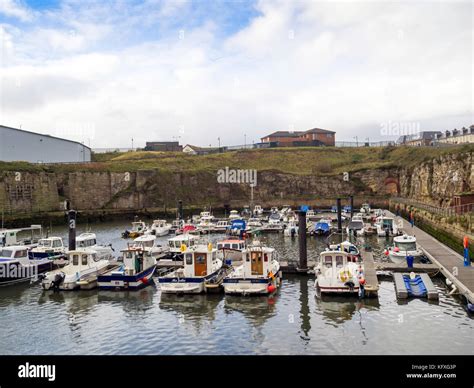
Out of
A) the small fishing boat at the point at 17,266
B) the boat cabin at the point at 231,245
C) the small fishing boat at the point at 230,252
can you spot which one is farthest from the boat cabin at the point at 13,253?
the boat cabin at the point at 231,245

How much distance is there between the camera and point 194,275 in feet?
104

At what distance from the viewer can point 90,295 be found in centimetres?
3120

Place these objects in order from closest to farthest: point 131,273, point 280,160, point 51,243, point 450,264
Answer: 1. point 131,273
2. point 450,264
3. point 51,243
4. point 280,160

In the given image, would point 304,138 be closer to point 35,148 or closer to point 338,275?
point 35,148

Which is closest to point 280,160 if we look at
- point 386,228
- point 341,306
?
point 386,228

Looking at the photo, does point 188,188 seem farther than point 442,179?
Yes

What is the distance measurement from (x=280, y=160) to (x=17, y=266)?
98.7 m

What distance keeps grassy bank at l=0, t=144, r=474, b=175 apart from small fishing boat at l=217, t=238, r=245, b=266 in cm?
6757

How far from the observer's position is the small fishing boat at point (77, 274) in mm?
32281

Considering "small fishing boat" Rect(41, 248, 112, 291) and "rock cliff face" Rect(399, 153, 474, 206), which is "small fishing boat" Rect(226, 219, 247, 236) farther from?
"small fishing boat" Rect(41, 248, 112, 291)

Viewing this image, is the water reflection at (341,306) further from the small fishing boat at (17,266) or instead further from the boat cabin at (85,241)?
the boat cabin at (85,241)
